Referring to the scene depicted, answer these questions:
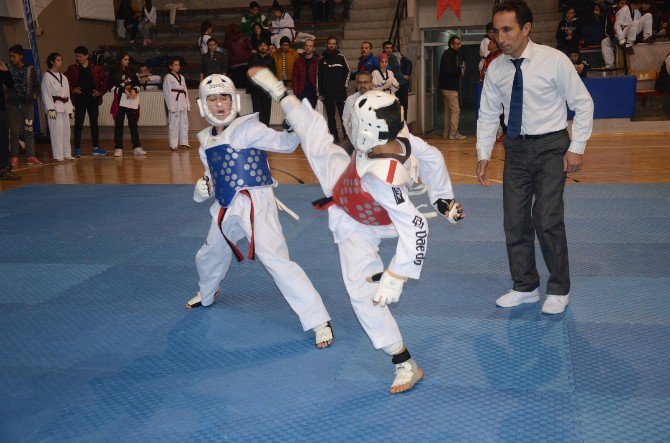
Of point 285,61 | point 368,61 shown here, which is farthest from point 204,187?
point 285,61

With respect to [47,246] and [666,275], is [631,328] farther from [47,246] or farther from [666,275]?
[47,246]

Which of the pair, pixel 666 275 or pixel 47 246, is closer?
pixel 666 275

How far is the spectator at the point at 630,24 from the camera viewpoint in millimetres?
15820

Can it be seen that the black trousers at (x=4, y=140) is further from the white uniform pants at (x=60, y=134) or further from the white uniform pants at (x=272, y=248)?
the white uniform pants at (x=272, y=248)

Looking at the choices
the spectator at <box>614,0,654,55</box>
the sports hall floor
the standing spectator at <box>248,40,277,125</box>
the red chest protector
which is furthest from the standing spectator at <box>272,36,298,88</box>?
the red chest protector

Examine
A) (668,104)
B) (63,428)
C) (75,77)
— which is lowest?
(63,428)

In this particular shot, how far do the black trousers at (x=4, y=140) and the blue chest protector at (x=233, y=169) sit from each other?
7.54 m

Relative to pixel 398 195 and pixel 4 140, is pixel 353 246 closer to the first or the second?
pixel 398 195

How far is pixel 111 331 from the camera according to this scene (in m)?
4.75

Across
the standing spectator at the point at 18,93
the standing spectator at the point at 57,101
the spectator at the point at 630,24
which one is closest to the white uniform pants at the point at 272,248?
the standing spectator at the point at 18,93

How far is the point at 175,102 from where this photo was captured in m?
14.9

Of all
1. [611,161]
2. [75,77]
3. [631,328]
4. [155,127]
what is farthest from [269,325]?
[155,127]

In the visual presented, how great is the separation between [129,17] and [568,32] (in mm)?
12953

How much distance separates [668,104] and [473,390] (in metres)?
14.7
